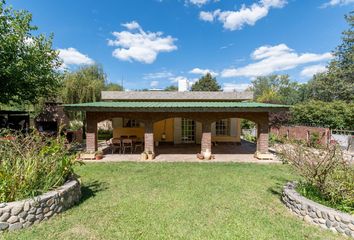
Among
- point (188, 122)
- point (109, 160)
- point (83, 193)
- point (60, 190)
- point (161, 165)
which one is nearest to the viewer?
point (60, 190)

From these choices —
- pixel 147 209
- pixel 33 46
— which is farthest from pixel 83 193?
pixel 33 46

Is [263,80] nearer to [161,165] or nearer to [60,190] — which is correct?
[161,165]

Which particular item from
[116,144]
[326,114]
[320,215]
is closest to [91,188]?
[320,215]

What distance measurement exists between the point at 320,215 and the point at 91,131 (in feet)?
36.8

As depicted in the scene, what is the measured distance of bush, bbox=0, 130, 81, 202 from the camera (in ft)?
16.4

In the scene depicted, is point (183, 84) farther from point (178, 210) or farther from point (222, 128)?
point (178, 210)

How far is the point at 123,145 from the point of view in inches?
527

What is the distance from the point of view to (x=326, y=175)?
534 cm

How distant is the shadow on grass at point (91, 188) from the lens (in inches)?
261

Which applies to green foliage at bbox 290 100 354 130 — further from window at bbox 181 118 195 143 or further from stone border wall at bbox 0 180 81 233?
stone border wall at bbox 0 180 81 233

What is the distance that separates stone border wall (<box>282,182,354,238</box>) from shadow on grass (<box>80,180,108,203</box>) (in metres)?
6.02

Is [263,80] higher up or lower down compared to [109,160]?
higher up

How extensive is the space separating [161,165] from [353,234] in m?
7.73

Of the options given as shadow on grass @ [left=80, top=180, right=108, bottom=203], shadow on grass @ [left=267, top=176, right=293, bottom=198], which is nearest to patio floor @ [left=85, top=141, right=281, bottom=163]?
shadow on grass @ [left=267, top=176, right=293, bottom=198]
